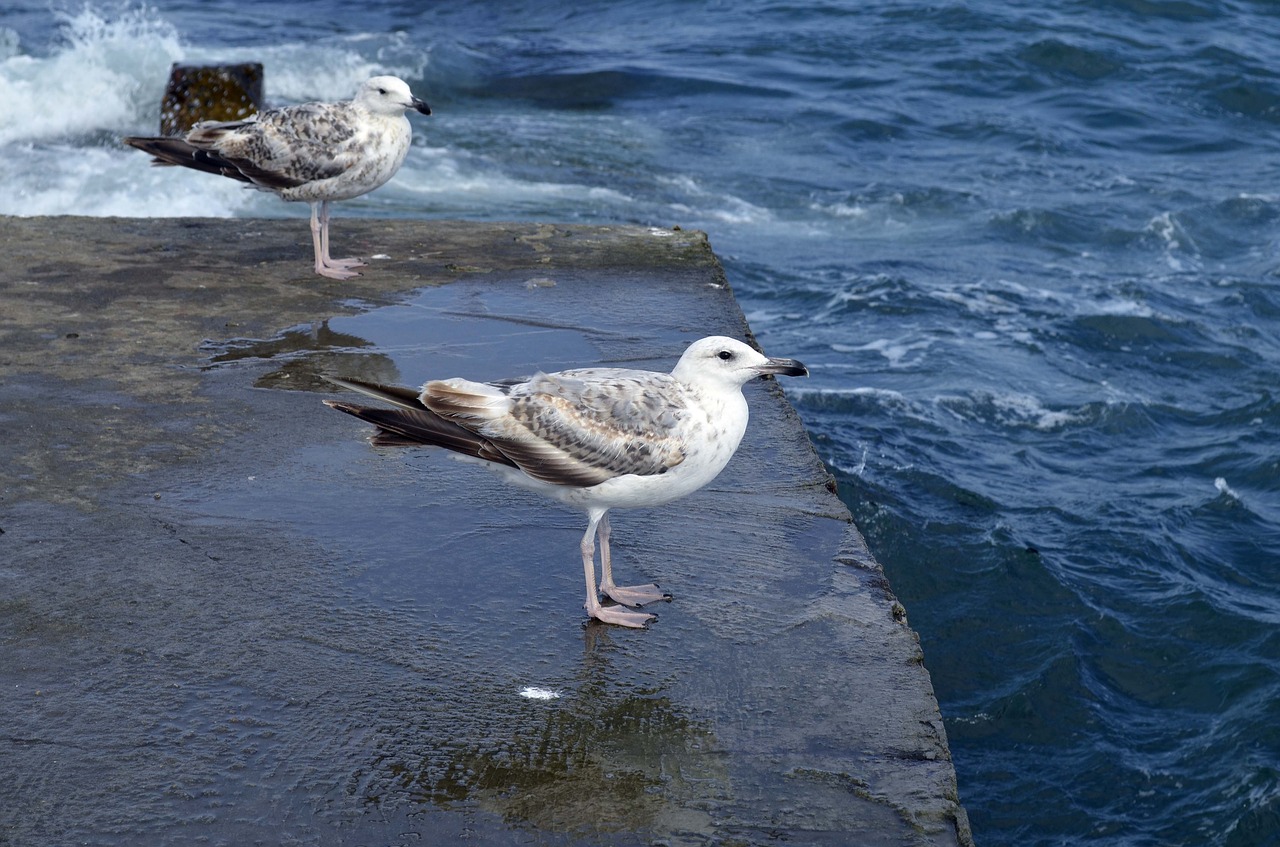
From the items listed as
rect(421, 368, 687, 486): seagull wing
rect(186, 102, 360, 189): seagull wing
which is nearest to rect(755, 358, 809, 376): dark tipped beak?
rect(421, 368, 687, 486): seagull wing

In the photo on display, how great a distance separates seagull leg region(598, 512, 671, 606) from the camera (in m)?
4.50

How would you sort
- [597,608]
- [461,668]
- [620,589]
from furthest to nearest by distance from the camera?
[620,589] → [597,608] → [461,668]

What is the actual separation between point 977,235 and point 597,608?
11232 millimetres

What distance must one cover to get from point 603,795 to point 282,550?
5.77ft

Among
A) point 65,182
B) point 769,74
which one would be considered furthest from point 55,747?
point 769,74

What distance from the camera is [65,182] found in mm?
14734

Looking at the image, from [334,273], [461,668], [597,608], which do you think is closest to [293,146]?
[334,273]

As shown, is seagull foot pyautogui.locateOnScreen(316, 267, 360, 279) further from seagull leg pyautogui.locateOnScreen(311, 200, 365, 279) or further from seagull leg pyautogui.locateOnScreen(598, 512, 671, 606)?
seagull leg pyautogui.locateOnScreen(598, 512, 671, 606)

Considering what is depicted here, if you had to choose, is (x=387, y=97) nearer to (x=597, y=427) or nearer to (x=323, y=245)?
(x=323, y=245)

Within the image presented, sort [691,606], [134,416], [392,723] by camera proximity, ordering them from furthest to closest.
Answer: [134,416]
[691,606]
[392,723]

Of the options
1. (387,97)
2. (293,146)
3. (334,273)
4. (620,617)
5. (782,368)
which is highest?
(387,97)

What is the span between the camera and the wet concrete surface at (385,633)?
11.5ft

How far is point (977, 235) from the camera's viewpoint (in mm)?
14586

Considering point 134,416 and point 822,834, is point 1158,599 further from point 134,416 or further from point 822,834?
point 134,416
